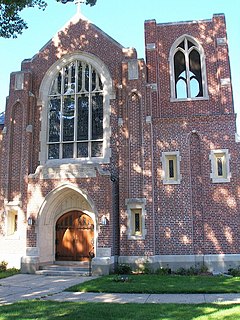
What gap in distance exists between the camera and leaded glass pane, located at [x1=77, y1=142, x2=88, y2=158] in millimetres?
15845

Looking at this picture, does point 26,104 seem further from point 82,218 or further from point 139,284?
point 139,284

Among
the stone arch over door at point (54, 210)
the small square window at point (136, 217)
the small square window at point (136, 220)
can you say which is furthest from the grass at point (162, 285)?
the stone arch over door at point (54, 210)

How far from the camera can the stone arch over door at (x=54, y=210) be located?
14578 mm

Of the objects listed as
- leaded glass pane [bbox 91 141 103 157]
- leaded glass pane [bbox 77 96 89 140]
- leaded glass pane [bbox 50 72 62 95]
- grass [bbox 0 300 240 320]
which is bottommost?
grass [bbox 0 300 240 320]

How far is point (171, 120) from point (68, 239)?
6.55m

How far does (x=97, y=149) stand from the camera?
15.8 metres

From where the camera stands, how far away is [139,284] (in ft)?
35.3

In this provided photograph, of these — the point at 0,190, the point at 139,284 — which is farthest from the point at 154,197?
the point at 0,190

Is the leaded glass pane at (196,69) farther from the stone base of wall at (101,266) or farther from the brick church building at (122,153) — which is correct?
the stone base of wall at (101,266)

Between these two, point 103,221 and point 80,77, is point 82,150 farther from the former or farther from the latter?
point 103,221

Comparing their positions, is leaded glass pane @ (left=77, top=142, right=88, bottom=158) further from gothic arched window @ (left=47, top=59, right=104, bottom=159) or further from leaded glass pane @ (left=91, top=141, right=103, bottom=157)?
leaded glass pane @ (left=91, top=141, right=103, bottom=157)

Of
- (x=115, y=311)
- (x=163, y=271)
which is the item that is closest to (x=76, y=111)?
(x=163, y=271)

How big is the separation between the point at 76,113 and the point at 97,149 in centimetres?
190

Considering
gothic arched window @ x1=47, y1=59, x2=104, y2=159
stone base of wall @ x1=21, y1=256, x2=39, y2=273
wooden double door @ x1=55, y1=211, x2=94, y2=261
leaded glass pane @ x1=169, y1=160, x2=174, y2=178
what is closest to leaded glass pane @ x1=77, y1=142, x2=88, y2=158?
gothic arched window @ x1=47, y1=59, x2=104, y2=159
